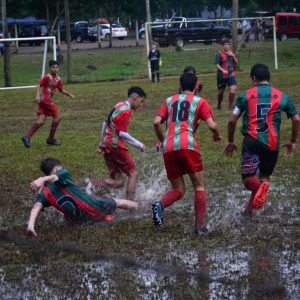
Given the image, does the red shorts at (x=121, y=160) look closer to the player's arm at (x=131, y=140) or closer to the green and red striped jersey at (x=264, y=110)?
the player's arm at (x=131, y=140)

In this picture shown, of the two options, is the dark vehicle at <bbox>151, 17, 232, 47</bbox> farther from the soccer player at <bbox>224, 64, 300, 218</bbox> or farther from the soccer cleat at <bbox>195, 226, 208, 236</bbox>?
the soccer cleat at <bbox>195, 226, 208, 236</bbox>

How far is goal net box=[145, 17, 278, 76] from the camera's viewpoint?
3822cm

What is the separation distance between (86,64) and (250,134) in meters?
36.0

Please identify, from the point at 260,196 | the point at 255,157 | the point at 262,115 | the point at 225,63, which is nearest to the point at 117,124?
the point at 255,157

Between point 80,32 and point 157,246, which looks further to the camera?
point 80,32

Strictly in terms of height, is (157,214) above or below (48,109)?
below

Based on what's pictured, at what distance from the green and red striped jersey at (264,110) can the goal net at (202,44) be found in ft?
88.5

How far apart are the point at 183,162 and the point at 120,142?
63.3 inches

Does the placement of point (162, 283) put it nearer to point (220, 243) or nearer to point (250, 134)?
point (220, 243)

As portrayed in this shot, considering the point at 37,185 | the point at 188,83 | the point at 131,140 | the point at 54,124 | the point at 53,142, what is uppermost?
the point at 188,83

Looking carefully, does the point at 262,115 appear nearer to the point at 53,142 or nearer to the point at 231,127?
the point at 231,127

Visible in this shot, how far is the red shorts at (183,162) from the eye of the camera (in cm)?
880

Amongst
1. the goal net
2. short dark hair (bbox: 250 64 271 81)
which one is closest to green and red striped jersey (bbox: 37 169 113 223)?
short dark hair (bbox: 250 64 271 81)

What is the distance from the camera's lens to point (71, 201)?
29.7 ft
